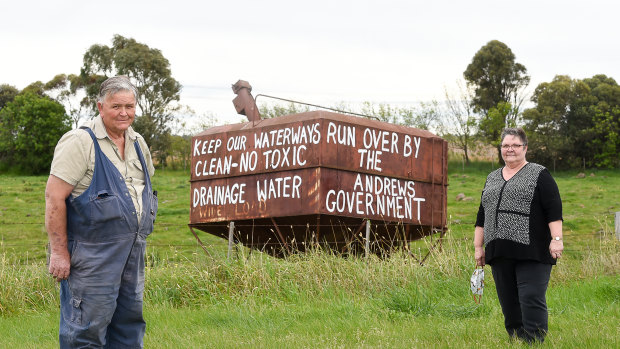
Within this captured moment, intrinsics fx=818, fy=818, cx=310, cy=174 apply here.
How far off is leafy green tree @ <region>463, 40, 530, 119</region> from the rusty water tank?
3929 cm

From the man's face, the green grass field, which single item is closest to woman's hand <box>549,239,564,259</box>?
the green grass field

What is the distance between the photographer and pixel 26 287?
1043cm

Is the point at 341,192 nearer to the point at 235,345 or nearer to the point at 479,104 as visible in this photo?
the point at 235,345

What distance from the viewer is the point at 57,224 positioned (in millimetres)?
4625

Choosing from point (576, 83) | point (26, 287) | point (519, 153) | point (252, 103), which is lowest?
point (26, 287)

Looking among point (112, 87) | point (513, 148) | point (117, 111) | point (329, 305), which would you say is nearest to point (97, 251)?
point (117, 111)

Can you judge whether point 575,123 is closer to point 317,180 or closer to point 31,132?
point 31,132

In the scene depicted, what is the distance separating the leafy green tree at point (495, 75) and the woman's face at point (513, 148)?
4698cm

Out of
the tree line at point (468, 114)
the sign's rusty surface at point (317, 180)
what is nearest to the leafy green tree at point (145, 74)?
the tree line at point (468, 114)

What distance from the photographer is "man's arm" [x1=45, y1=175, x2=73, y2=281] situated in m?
4.62

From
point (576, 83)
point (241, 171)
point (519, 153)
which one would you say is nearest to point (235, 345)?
point (519, 153)

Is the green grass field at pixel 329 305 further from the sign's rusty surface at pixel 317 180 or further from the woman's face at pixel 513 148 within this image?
the sign's rusty surface at pixel 317 180

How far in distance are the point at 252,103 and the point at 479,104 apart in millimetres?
39816

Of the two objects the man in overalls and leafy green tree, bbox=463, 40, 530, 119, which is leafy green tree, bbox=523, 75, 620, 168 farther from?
the man in overalls
